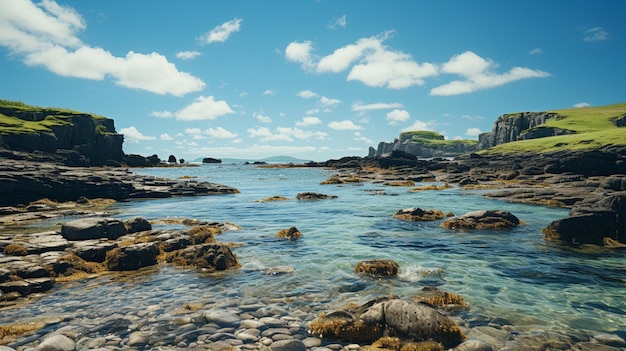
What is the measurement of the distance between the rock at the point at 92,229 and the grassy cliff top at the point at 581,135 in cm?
10811

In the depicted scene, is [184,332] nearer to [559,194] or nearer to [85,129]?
[559,194]

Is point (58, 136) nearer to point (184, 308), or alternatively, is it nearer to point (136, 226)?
point (136, 226)

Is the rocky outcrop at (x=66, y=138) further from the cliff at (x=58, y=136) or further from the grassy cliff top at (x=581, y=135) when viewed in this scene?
the grassy cliff top at (x=581, y=135)

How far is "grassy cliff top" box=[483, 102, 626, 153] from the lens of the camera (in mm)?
95438

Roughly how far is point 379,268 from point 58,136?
13062 cm

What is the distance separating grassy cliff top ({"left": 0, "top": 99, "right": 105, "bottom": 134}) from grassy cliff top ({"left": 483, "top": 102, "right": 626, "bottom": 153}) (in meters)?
157

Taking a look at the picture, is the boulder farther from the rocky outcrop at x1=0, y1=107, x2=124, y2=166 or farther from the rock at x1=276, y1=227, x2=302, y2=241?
the rocky outcrop at x1=0, y1=107, x2=124, y2=166

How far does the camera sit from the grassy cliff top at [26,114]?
99562mm

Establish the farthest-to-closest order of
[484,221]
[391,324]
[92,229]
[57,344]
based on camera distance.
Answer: [484,221] → [92,229] → [391,324] → [57,344]

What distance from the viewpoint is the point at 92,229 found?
18.8 metres

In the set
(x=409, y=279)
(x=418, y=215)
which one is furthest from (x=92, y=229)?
(x=418, y=215)

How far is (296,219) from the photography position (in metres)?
29.2

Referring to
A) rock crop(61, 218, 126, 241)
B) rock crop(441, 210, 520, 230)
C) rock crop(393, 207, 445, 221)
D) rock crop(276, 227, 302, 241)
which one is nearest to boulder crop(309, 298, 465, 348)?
rock crop(276, 227, 302, 241)

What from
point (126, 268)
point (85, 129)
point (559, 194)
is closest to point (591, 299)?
point (126, 268)
